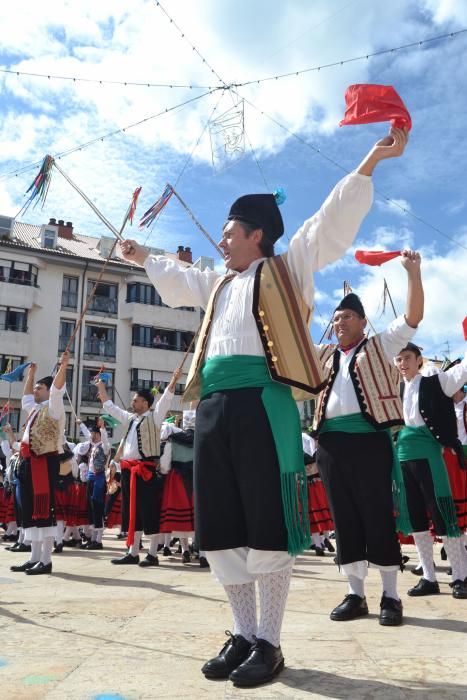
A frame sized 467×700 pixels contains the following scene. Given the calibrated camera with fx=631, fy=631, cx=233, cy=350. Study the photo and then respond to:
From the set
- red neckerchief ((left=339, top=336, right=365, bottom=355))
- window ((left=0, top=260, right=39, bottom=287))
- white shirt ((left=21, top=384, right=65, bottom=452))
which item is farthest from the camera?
window ((left=0, top=260, right=39, bottom=287))

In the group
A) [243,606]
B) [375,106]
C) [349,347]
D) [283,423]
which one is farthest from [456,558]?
[375,106]

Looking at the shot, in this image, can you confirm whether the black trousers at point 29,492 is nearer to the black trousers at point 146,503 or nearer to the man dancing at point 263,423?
the black trousers at point 146,503

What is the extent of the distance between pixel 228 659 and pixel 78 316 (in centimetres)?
3276

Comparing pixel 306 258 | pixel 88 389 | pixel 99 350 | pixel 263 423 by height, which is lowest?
pixel 263 423

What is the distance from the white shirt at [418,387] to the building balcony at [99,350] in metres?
29.7

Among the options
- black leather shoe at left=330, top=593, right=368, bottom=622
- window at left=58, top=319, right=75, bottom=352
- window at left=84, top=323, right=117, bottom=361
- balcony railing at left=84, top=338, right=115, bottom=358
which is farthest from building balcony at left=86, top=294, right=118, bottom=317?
black leather shoe at left=330, top=593, right=368, bottom=622

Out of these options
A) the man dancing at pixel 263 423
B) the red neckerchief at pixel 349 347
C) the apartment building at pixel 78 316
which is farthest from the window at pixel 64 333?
the man dancing at pixel 263 423

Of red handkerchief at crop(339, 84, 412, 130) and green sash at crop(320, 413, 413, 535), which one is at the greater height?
red handkerchief at crop(339, 84, 412, 130)

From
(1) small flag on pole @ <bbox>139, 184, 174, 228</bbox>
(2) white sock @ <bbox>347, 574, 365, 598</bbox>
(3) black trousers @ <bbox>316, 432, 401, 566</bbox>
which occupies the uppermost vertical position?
(1) small flag on pole @ <bbox>139, 184, 174, 228</bbox>

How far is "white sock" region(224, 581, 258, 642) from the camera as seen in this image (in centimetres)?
260

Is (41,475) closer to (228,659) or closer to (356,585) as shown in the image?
(356,585)

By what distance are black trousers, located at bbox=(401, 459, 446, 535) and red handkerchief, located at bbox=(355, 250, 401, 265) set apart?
1.78 meters

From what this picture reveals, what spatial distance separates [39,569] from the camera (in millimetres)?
6004

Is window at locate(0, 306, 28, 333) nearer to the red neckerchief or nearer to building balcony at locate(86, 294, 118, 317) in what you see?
building balcony at locate(86, 294, 118, 317)
